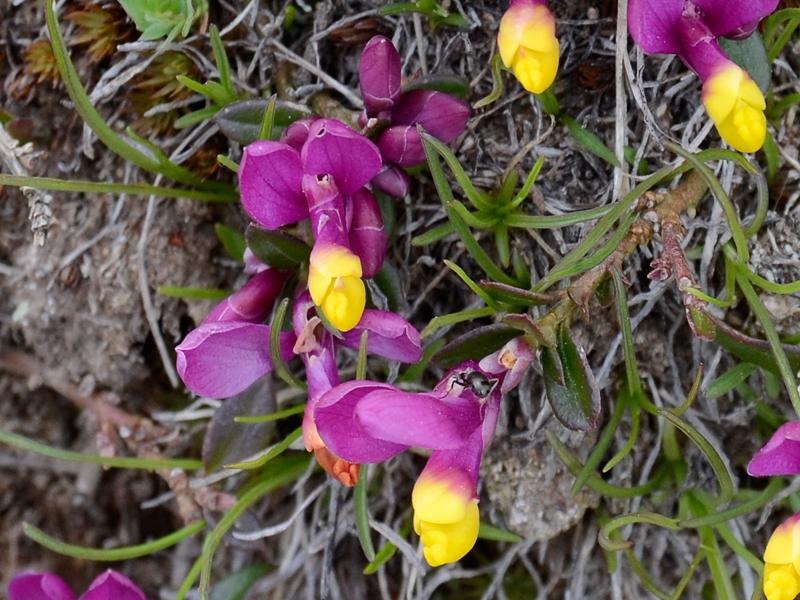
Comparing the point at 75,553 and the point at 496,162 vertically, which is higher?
the point at 496,162

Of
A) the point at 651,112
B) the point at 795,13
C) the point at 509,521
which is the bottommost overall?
the point at 509,521

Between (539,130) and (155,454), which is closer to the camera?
(539,130)

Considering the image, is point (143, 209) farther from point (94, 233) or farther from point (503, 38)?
point (503, 38)

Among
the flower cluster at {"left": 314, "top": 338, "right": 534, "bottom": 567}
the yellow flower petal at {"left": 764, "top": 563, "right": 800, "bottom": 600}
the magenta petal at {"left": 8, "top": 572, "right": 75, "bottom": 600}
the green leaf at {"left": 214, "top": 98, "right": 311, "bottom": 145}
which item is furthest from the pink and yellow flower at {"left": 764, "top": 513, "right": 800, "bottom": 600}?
the magenta petal at {"left": 8, "top": 572, "right": 75, "bottom": 600}

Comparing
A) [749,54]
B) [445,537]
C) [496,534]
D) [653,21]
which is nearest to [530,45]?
[653,21]

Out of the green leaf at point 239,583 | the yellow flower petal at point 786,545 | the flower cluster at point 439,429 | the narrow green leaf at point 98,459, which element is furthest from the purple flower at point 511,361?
the green leaf at point 239,583

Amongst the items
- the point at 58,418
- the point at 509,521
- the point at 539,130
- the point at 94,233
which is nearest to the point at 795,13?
the point at 539,130

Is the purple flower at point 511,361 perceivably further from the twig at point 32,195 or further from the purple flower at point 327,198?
the twig at point 32,195
